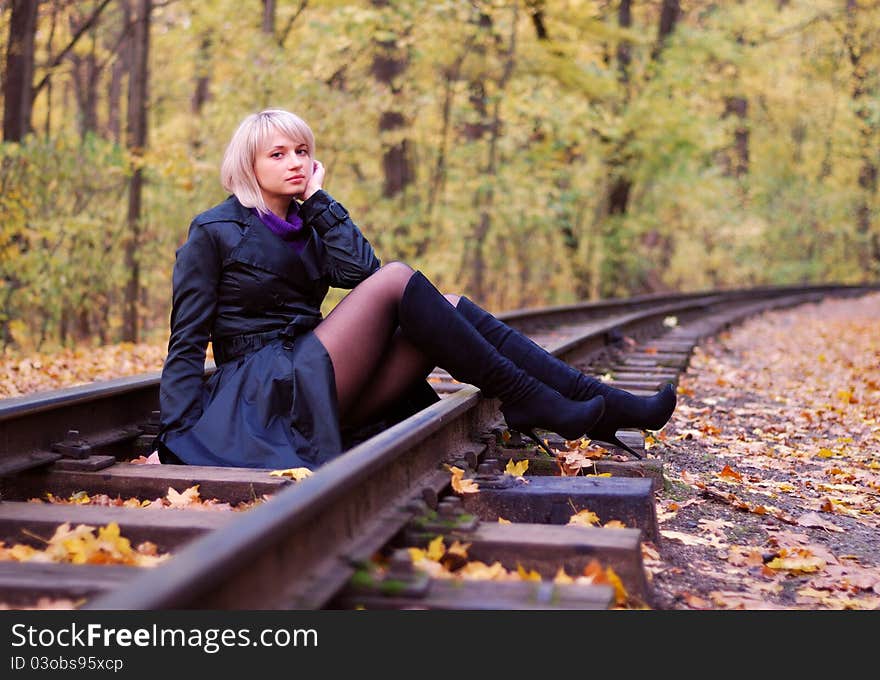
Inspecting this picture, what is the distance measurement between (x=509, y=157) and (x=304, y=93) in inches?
245

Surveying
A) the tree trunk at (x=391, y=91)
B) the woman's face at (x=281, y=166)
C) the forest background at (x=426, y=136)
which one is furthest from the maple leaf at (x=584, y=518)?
the tree trunk at (x=391, y=91)

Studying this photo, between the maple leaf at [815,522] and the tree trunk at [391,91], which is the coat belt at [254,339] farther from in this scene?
the tree trunk at [391,91]

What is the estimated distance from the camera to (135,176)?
452 inches

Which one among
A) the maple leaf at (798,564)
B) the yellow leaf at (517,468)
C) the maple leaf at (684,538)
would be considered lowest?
the maple leaf at (684,538)

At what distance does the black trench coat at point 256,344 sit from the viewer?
3.64 m

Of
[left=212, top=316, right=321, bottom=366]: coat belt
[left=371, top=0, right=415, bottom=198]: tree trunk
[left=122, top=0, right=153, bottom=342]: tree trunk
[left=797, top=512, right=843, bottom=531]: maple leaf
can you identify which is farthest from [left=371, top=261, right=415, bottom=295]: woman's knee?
[left=371, top=0, right=415, bottom=198]: tree trunk

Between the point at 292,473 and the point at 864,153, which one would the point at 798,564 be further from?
the point at 864,153

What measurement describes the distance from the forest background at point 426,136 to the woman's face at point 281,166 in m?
5.64

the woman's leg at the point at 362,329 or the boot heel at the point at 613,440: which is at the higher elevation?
the woman's leg at the point at 362,329

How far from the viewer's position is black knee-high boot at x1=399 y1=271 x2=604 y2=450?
3.80 m

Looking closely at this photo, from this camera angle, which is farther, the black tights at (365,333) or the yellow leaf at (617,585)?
the black tights at (365,333)

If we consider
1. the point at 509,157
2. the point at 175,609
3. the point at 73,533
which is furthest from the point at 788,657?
the point at 509,157

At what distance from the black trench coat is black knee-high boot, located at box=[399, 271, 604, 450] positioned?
37 centimetres

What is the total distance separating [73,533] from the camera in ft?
8.98
